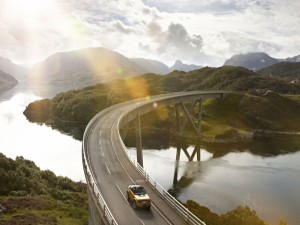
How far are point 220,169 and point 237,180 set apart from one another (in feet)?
32.1

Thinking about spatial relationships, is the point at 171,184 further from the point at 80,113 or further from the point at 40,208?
the point at 80,113

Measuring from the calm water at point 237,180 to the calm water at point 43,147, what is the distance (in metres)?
20.2

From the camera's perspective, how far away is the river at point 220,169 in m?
62.2

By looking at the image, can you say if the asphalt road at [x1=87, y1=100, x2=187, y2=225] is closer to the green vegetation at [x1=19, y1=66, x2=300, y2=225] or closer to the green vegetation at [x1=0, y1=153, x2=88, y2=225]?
the green vegetation at [x1=0, y1=153, x2=88, y2=225]

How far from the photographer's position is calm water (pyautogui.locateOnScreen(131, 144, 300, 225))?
198 feet

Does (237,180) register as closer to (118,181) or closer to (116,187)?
(118,181)

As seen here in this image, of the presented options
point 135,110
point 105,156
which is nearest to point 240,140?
point 135,110

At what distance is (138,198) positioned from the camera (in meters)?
30.3

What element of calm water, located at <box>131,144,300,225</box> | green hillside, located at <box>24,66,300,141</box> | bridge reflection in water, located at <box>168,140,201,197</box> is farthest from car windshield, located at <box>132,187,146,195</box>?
green hillside, located at <box>24,66,300,141</box>

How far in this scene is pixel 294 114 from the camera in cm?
17512

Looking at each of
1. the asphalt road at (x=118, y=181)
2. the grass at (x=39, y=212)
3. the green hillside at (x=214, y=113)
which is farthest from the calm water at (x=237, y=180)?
the green hillside at (x=214, y=113)

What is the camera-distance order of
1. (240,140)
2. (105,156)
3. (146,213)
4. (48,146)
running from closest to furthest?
(146,213) → (105,156) → (48,146) → (240,140)

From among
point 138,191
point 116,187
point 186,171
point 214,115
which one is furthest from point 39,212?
point 214,115

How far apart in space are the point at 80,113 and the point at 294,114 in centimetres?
11473
